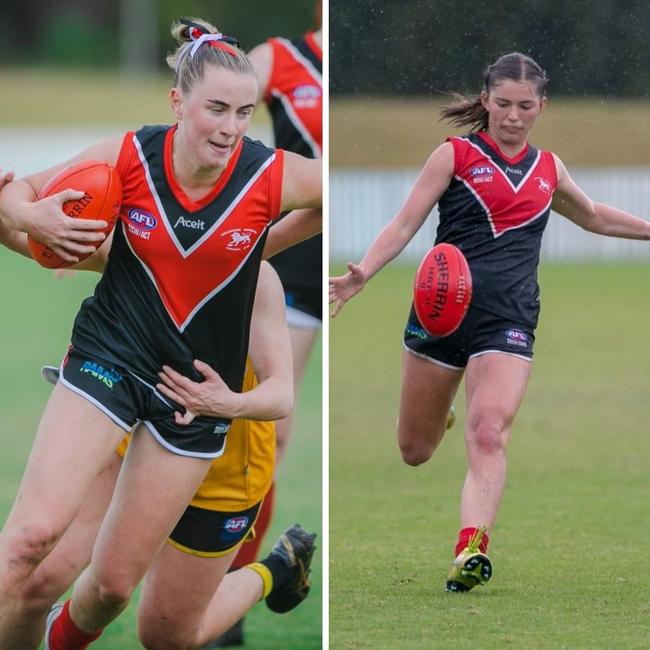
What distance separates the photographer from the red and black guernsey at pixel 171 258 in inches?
152

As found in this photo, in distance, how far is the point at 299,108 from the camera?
19.9 feet

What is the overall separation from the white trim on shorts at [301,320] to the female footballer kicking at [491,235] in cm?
84

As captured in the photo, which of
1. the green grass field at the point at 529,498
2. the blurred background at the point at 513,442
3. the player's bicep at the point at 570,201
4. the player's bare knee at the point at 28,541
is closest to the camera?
the player's bare knee at the point at 28,541

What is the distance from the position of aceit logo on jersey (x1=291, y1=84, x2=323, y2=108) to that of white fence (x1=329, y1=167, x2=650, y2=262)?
369 cm

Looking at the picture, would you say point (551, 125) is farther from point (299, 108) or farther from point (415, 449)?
point (415, 449)

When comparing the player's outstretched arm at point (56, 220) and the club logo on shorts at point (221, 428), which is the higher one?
the player's outstretched arm at point (56, 220)

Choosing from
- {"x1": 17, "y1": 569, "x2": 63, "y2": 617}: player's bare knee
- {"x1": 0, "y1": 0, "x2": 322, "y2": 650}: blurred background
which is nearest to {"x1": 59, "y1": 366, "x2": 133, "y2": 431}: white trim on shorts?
{"x1": 17, "y1": 569, "x2": 63, "y2": 617}: player's bare knee

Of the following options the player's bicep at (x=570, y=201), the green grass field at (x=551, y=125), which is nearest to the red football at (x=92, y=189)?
the green grass field at (x=551, y=125)

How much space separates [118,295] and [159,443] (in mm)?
414

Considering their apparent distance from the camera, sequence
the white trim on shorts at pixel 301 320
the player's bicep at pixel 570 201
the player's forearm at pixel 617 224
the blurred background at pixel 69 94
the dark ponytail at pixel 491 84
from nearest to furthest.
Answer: the dark ponytail at pixel 491 84 → the player's bicep at pixel 570 201 → the player's forearm at pixel 617 224 → the white trim on shorts at pixel 301 320 → the blurred background at pixel 69 94

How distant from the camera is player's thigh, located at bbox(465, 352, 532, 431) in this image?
4.88m

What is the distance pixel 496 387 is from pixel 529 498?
2.08 m

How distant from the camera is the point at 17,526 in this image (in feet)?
12.0

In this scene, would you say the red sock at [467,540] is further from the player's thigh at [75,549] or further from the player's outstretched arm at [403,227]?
the player's thigh at [75,549]
